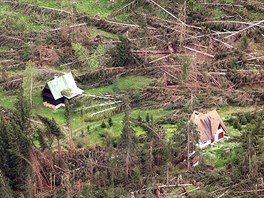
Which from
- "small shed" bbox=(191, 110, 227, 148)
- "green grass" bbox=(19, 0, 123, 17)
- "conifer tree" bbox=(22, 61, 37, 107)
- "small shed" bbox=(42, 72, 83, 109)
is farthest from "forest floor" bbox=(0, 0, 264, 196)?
"conifer tree" bbox=(22, 61, 37, 107)

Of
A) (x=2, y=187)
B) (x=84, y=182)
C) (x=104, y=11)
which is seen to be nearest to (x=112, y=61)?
(x=104, y=11)

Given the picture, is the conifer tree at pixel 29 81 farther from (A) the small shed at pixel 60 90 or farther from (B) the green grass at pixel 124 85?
(B) the green grass at pixel 124 85

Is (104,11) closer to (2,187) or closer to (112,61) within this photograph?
(112,61)

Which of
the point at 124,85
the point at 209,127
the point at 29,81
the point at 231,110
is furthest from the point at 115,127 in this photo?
the point at 231,110

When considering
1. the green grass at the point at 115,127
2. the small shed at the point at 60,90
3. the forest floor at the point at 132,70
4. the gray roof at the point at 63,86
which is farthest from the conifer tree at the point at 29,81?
the green grass at the point at 115,127

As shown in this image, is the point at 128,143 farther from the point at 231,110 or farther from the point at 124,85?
the point at 124,85

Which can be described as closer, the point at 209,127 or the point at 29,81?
the point at 209,127

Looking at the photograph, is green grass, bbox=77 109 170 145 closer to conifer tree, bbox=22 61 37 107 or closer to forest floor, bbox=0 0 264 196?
forest floor, bbox=0 0 264 196
